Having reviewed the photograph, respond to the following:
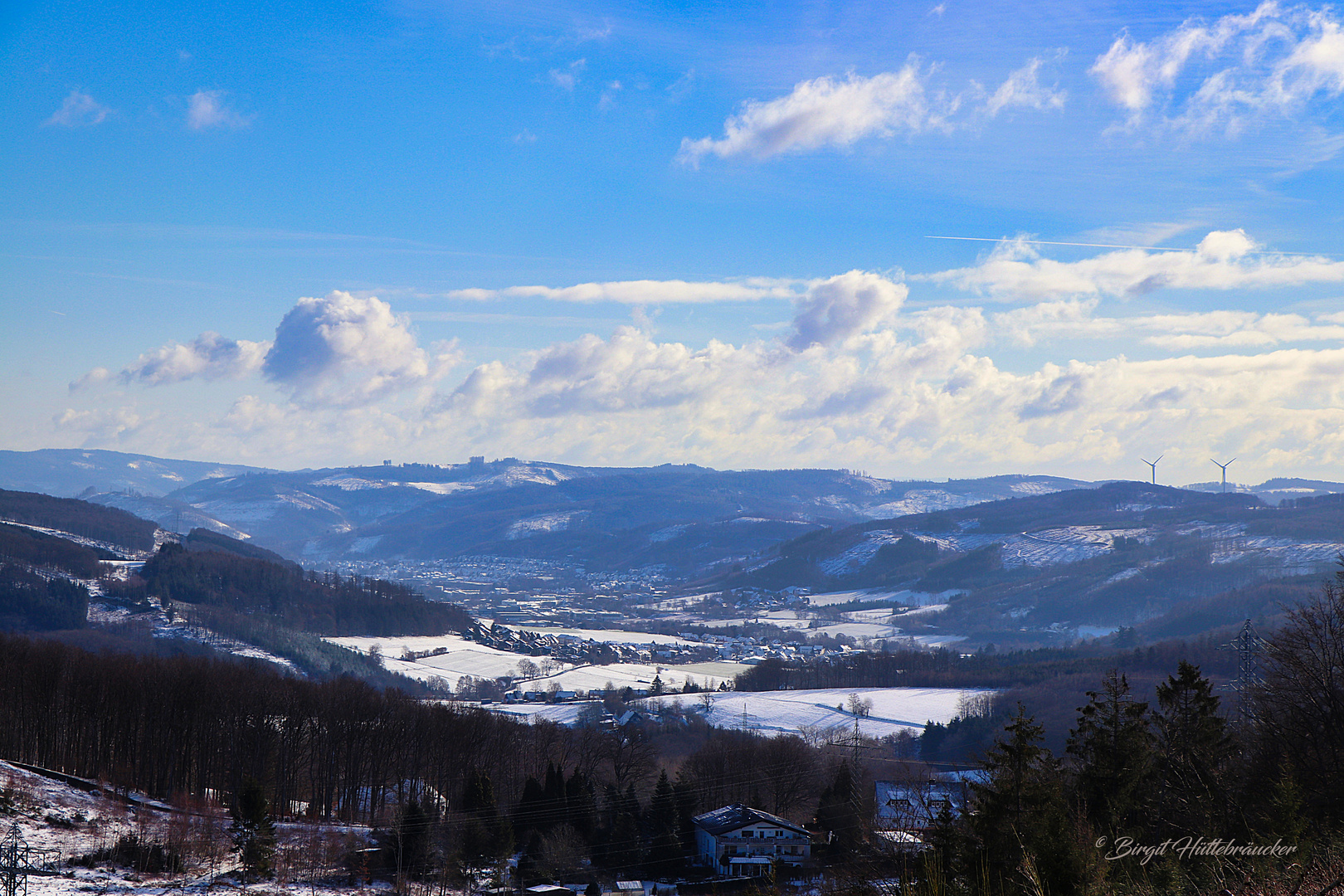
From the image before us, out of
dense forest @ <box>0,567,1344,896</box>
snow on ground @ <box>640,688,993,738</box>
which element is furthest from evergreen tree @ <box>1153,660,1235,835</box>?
snow on ground @ <box>640,688,993,738</box>

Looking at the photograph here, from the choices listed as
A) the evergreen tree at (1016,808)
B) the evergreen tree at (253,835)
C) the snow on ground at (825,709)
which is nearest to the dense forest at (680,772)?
the evergreen tree at (1016,808)

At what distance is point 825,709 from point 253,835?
102 meters

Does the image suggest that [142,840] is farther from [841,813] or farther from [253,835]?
[841,813]

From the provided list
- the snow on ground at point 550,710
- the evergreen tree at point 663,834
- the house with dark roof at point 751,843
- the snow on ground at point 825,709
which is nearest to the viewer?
the house with dark roof at point 751,843

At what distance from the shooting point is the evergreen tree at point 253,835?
153ft

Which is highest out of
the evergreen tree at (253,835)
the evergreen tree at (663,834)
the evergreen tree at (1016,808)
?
the evergreen tree at (1016,808)

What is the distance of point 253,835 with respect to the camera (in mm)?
49219

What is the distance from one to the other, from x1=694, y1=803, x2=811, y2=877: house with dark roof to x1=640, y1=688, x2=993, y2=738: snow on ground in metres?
59.9

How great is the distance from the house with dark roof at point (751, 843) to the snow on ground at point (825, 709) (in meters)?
59.9

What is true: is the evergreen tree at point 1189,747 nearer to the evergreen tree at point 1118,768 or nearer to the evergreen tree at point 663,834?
the evergreen tree at point 1118,768

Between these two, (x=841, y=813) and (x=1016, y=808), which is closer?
(x=1016, y=808)

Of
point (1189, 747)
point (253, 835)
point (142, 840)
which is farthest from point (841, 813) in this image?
point (142, 840)

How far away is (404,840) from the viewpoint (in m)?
54.0

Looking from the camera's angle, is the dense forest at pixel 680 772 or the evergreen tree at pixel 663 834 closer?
the dense forest at pixel 680 772
